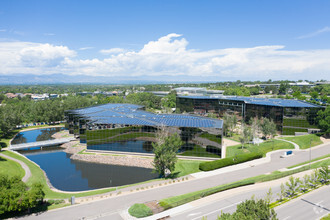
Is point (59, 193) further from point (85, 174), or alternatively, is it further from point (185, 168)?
point (185, 168)

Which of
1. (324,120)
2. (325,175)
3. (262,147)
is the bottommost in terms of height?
(262,147)

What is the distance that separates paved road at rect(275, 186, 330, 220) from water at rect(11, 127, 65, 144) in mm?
75687

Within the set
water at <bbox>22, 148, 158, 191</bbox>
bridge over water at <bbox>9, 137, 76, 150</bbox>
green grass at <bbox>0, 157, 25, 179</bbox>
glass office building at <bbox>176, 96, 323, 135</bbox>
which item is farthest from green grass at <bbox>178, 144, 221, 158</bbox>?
bridge over water at <bbox>9, 137, 76, 150</bbox>

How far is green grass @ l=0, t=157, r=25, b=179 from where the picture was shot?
4503cm

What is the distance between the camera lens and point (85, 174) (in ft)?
158

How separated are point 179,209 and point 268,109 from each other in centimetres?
6631

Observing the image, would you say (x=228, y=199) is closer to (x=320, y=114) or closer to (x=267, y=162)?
(x=267, y=162)

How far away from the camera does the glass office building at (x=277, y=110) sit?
249ft

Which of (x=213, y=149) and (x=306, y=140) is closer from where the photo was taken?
(x=213, y=149)

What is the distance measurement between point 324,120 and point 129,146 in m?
62.3

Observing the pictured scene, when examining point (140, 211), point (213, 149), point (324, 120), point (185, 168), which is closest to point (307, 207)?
point (140, 211)

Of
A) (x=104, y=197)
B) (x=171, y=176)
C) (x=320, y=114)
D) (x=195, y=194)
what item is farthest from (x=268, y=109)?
(x=104, y=197)

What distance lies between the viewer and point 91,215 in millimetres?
28141

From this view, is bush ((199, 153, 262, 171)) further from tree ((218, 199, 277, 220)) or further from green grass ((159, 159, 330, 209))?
tree ((218, 199, 277, 220))
